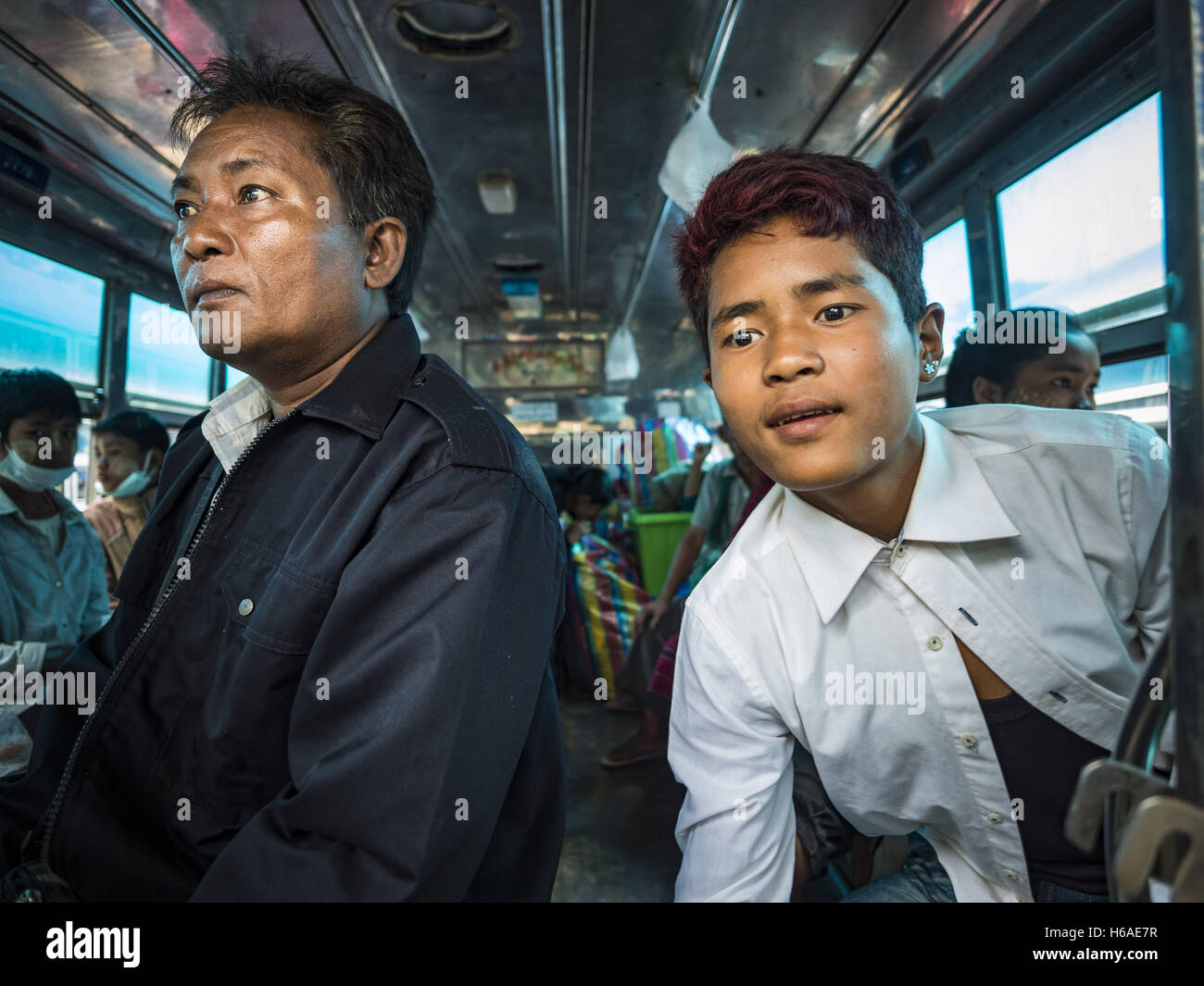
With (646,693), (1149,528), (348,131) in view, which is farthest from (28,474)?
(1149,528)

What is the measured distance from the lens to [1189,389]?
0.54 meters

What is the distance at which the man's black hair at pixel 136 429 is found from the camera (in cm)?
344

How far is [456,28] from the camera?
8.51ft

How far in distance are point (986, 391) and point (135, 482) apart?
382cm

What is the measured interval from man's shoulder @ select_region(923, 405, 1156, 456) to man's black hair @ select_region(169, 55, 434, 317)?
4.02 ft

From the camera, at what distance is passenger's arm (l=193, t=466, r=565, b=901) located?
90cm

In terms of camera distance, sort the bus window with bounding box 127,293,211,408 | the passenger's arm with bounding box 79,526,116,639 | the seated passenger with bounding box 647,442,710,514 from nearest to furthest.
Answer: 1. the passenger's arm with bounding box 79,526,116,639
2. the bus window with bounding box 127,293,211,408
3. the seated passenger with bounding box 647,442,710,514

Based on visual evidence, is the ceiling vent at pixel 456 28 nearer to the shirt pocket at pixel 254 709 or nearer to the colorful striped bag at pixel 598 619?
the shirt pocket at pixel 254 709

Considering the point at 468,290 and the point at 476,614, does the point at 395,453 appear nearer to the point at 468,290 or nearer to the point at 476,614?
the point at 476,614

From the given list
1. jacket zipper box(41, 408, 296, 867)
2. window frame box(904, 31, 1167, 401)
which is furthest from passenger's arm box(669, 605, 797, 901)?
window frame box(904, 31, 1167, 401)

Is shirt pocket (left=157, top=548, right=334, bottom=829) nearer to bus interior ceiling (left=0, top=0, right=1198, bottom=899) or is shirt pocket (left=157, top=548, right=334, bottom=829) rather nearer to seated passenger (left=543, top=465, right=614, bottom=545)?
bus interior ceiling (left=0, top=0, right=1198, bottom=899)

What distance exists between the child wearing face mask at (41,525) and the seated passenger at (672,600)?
2410 mm

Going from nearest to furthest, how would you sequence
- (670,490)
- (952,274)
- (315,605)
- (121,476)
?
(315,605), (952,274), (121,476), (670,490)

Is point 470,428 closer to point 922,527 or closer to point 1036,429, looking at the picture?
point 922,527
